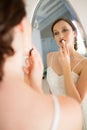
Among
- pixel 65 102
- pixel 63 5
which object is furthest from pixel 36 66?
pixel 63 5

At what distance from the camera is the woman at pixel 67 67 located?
43.8 inches

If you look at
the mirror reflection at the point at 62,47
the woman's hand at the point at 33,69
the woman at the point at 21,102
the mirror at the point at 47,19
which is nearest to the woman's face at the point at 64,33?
the mirror reflection at the point at 62,47

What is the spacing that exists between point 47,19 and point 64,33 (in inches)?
10.8

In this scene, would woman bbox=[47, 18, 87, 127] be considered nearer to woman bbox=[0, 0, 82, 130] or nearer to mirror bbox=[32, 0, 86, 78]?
mirror bbox=[32, 0, 86, 78]

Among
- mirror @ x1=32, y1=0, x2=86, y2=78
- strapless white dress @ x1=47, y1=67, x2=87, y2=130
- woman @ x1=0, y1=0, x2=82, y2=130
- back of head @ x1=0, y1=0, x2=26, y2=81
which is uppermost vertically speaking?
mirror @ x1=32, y1=0, x2=86, y2=78

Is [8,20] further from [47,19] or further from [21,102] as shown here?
[47,19]

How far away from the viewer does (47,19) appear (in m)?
1.55

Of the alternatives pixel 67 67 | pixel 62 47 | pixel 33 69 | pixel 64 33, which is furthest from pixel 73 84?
pixel 33 69

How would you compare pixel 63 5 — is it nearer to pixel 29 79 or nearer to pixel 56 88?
pixel 56 88

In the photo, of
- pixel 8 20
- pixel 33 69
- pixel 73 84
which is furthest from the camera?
pixel 73 84

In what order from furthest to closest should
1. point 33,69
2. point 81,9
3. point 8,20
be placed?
point 81,9 < point 33,69 < point 8,20

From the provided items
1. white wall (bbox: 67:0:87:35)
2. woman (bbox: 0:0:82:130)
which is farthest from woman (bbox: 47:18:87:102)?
woman (bbox: 0:0:82:130)

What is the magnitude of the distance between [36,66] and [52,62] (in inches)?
30.2

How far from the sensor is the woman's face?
1323mm
